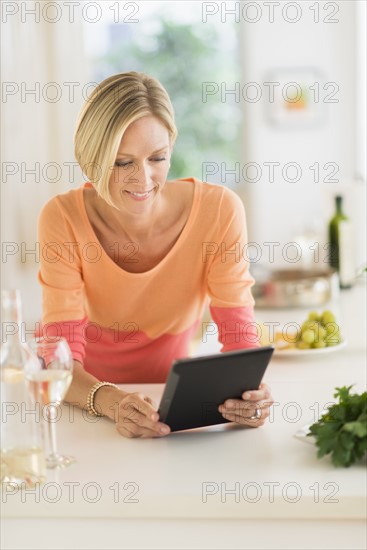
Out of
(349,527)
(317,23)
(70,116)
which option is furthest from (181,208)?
(317,23)

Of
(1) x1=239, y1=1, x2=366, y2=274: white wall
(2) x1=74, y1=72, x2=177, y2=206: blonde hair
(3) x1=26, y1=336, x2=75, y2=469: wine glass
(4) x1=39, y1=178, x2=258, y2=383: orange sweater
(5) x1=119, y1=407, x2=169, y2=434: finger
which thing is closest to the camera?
(3) x1=26, y1=336, x2=75, y2=469: wine glass

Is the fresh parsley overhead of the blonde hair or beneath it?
beneath

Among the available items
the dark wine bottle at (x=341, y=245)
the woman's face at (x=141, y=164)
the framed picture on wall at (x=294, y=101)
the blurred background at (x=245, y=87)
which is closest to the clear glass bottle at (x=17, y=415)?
the woman's face at (x=141, y=164)

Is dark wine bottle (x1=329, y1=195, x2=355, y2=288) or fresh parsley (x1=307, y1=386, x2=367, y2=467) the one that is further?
dark wine bottle (x1=329, y1=195, x2=355, y2=288)

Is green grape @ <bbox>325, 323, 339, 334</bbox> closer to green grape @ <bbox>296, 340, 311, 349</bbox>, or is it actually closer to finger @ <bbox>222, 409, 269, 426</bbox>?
green grape @ <bbox>296, 340, 311, 349</bbox>

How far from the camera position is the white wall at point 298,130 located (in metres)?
5.68

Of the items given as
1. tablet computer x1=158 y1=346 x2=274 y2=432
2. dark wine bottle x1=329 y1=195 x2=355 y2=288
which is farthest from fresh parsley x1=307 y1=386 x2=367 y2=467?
dark wine bottle x1=329 y1=195 x2=355 y2=288

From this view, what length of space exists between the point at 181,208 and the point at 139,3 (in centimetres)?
442

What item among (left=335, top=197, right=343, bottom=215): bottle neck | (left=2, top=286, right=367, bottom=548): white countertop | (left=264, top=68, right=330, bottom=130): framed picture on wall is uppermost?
(left=264, top=68, right=330, bottom=130): framed picture on wall

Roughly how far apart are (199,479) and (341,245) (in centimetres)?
205

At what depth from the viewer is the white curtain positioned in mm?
4152

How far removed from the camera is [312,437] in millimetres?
1386

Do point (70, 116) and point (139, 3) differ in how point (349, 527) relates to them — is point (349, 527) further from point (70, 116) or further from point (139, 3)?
point (139, 3)

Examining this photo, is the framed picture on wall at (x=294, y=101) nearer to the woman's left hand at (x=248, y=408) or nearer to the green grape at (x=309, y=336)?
the green grape at (x=309, y=336)
